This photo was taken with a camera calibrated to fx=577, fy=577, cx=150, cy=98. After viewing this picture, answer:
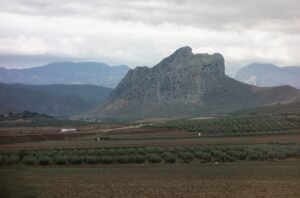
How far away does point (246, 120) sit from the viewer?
142 metres

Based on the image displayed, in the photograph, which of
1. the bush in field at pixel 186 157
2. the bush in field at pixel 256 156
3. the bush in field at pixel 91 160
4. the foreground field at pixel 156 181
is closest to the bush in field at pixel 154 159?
the bush in field at pixel 186 157

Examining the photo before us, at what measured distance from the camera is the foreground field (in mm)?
41875

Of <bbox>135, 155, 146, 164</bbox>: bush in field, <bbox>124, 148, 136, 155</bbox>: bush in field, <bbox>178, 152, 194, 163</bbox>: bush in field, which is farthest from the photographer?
<bbox>124, 148, 136, 155</bbox>: bush in field

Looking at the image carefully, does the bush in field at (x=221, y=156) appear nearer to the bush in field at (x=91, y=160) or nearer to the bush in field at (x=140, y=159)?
the bush in field at (x=140, y=159)

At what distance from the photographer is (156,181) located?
49.1m

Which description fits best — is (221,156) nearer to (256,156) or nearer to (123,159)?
(256,156)

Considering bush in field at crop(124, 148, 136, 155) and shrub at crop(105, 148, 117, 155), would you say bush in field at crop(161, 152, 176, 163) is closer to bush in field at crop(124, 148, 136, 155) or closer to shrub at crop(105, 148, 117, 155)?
bush in field at crop(124, 148, 136, 155)

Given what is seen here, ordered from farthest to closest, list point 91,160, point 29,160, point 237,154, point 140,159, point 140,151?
point 140,151 → point 237,154 → point 140,159 → point 91,160 → point 29,160

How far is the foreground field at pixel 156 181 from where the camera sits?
41875 millimetres

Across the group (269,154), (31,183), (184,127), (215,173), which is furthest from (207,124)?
(31,183)

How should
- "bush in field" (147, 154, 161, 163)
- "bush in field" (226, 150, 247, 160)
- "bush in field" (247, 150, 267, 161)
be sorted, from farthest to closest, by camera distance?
"bush in field" (226, 150, 247, 160) → "bush in field" (247, 150, 267, 161) → "bush in field" (147, 154, 161, 163)

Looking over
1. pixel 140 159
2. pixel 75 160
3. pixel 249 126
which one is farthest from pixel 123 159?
pixel 249 126

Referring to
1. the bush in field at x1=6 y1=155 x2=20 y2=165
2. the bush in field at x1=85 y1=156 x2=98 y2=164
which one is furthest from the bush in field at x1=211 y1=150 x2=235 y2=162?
the bush in field at x1=6 y1=155 x2=20 y2=165

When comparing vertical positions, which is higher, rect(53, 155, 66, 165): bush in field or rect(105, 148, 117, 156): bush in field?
Result: rect(105, 148, 117, 156): bush in field
